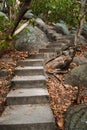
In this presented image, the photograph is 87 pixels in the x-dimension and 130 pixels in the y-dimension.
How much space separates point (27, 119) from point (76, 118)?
4.02 feet

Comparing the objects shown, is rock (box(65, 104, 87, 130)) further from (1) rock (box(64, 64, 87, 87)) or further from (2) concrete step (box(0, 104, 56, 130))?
(1) rock (box(64, 64, 87, 87))

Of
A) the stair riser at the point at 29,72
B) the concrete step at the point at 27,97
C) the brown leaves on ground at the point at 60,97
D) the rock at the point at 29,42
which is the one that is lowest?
the brown leaves on ground at the point at 60,97

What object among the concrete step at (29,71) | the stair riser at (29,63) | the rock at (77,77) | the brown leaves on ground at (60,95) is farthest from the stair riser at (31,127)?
the stair riser at (29,63)

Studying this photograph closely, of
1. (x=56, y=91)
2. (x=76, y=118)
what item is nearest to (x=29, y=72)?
(x=56, y=91)

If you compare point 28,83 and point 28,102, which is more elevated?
point 28,83

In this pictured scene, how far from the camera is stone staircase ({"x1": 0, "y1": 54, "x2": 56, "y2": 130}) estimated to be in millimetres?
6555

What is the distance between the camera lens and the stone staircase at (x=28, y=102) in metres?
6.55

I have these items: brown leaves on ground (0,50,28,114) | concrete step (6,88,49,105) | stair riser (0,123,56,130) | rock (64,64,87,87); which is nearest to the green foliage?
brown leaves on ground (0,50,28,114)

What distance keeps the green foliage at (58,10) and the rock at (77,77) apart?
8156 millimetres

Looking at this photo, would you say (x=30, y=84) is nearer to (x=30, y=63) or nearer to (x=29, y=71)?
(x=29, y=71)

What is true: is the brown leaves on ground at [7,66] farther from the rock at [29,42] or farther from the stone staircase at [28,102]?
the rock at [29,42]

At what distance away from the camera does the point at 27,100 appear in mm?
7852

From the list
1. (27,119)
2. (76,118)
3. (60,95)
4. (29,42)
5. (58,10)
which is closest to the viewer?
(76,118)

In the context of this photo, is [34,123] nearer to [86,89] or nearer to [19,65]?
[86,89]
